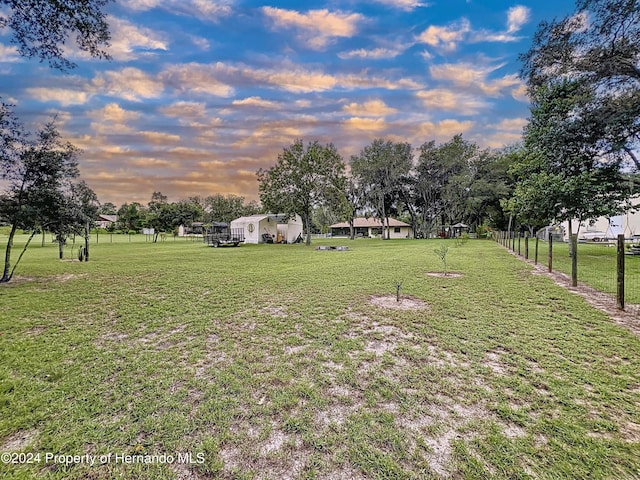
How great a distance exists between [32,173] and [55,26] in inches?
162

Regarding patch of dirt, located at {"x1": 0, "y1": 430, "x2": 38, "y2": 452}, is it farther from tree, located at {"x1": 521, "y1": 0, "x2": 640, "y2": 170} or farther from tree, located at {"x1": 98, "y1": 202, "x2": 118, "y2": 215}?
tree, located at {"x1": 98, "y1": 202, "x2": 118, "y2": 215}

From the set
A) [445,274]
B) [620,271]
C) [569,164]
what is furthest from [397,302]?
[569,164]

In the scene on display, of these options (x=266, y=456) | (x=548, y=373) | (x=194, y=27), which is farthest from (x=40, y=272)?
(x=548, y=373)

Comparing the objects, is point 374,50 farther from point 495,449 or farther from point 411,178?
point 411,178

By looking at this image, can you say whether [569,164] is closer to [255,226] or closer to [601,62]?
[601,62]

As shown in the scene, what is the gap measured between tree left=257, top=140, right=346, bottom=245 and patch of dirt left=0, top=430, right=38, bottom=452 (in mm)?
20944

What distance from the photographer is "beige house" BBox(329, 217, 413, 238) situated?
4556 cm

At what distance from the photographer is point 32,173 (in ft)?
24.8

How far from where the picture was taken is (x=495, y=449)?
1.80 meters

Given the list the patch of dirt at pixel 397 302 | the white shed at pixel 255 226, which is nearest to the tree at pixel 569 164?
the patch of dirt at pixel 397 302

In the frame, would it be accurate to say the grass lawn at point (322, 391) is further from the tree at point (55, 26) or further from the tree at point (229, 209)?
the tree at point (229, 209)

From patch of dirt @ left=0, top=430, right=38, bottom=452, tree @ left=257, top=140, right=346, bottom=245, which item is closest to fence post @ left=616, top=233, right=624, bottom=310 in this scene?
patch of dirt @ left=0, top=430, right=38, bottom=452

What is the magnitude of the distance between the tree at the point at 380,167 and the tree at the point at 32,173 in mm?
29056

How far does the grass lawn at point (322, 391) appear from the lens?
1.73 meters
